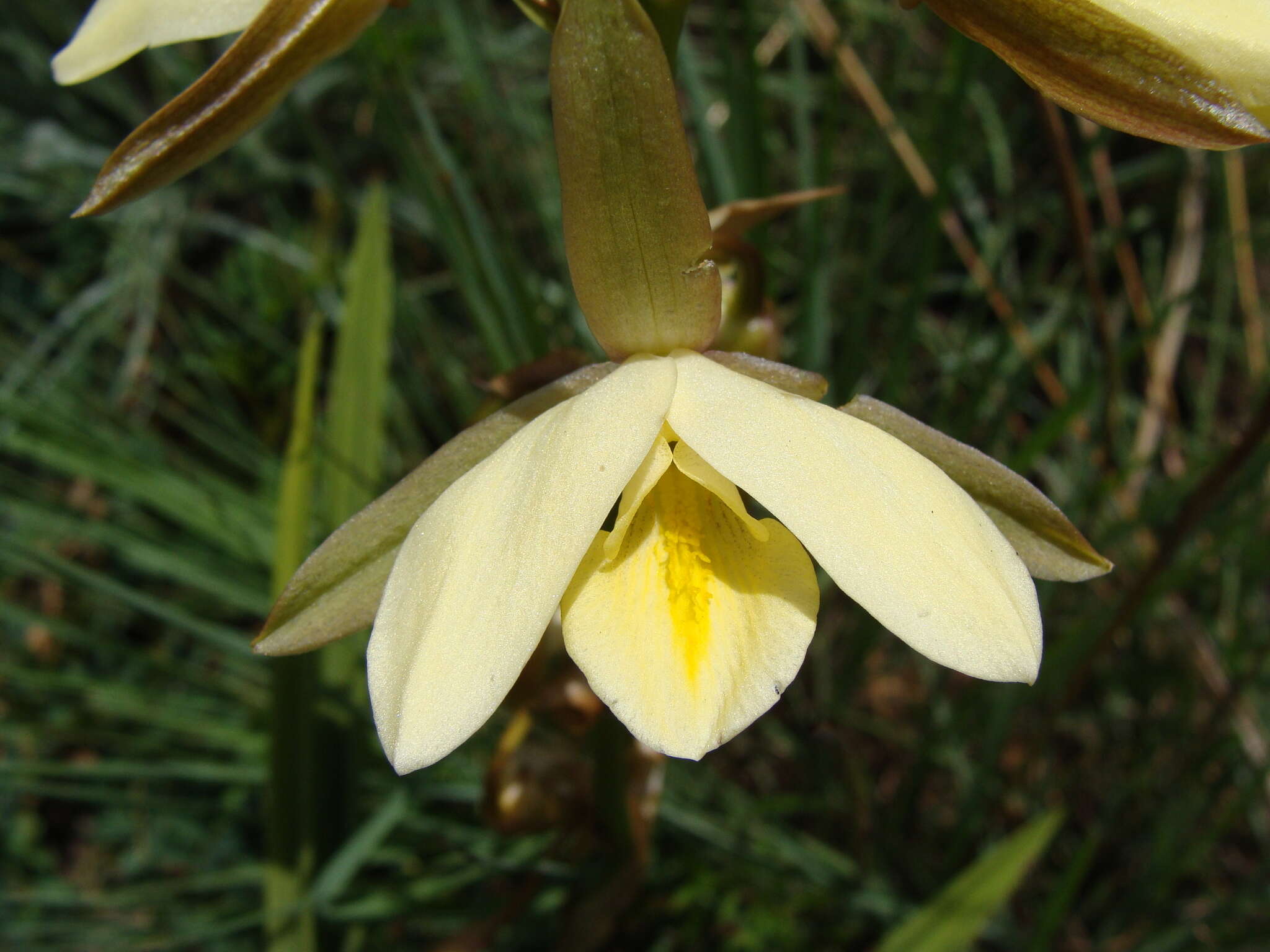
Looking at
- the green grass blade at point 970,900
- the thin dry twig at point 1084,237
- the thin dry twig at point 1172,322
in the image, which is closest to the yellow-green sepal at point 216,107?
the thin dry twig at point 1084,237

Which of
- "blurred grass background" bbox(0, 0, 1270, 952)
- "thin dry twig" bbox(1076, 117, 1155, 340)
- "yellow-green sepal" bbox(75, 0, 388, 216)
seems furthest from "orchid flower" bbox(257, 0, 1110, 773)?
"thin dry twig" bbox(1076, 117, 1155, 340)

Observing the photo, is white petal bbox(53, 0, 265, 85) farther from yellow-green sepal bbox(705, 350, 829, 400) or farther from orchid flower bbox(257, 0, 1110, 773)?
yellow-green sepal bbox(705, 350, 829, 400)

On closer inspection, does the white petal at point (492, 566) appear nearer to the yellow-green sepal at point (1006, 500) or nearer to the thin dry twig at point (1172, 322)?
the yellow-green sepal at point (1006, 500)

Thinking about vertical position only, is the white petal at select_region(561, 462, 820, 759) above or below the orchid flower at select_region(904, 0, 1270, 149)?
below

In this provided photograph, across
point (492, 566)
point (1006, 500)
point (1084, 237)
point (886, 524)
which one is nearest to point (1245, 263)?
point (1084, 237)

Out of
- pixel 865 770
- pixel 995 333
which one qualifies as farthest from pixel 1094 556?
pixel 995 333
